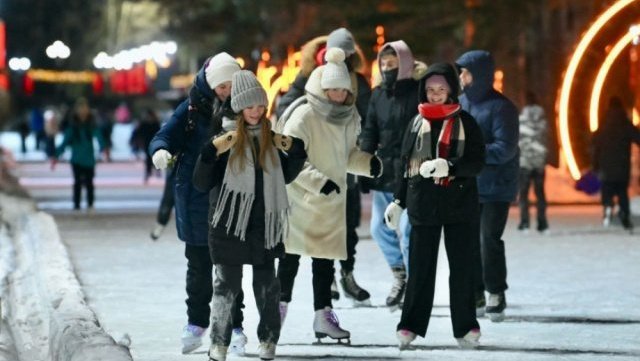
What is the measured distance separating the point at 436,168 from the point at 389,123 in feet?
6.80

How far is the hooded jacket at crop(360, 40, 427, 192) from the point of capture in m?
11.9

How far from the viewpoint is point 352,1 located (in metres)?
38.1

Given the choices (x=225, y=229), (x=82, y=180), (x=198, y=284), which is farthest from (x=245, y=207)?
(x=82, y=180)

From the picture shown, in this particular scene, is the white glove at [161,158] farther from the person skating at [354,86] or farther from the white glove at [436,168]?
the person skating at [354,86]

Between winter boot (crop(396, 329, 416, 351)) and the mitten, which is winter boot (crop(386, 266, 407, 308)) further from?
the mitten

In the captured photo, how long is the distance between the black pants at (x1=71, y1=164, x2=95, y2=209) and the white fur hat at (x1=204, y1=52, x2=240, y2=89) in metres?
14.5

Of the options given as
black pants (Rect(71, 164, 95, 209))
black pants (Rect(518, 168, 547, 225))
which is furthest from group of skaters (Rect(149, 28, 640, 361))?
black pants (Rect(71, 164, 95, 209))

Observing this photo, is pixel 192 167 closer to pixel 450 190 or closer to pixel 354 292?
pixel 450 190

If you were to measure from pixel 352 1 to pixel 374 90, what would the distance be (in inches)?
1026

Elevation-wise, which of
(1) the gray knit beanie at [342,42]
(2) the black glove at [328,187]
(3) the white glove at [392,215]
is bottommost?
(3) the white glove at [392,215]

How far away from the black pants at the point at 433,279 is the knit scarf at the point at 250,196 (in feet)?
3.33

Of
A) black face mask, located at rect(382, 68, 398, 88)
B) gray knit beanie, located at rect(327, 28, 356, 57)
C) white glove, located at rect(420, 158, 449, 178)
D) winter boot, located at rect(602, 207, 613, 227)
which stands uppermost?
gray knit beanie, located at rect(327, 28, 356, 57)

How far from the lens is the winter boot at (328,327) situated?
34.2 feet

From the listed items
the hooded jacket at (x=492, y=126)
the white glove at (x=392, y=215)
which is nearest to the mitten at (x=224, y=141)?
the white glove at (x=392, y=215)
